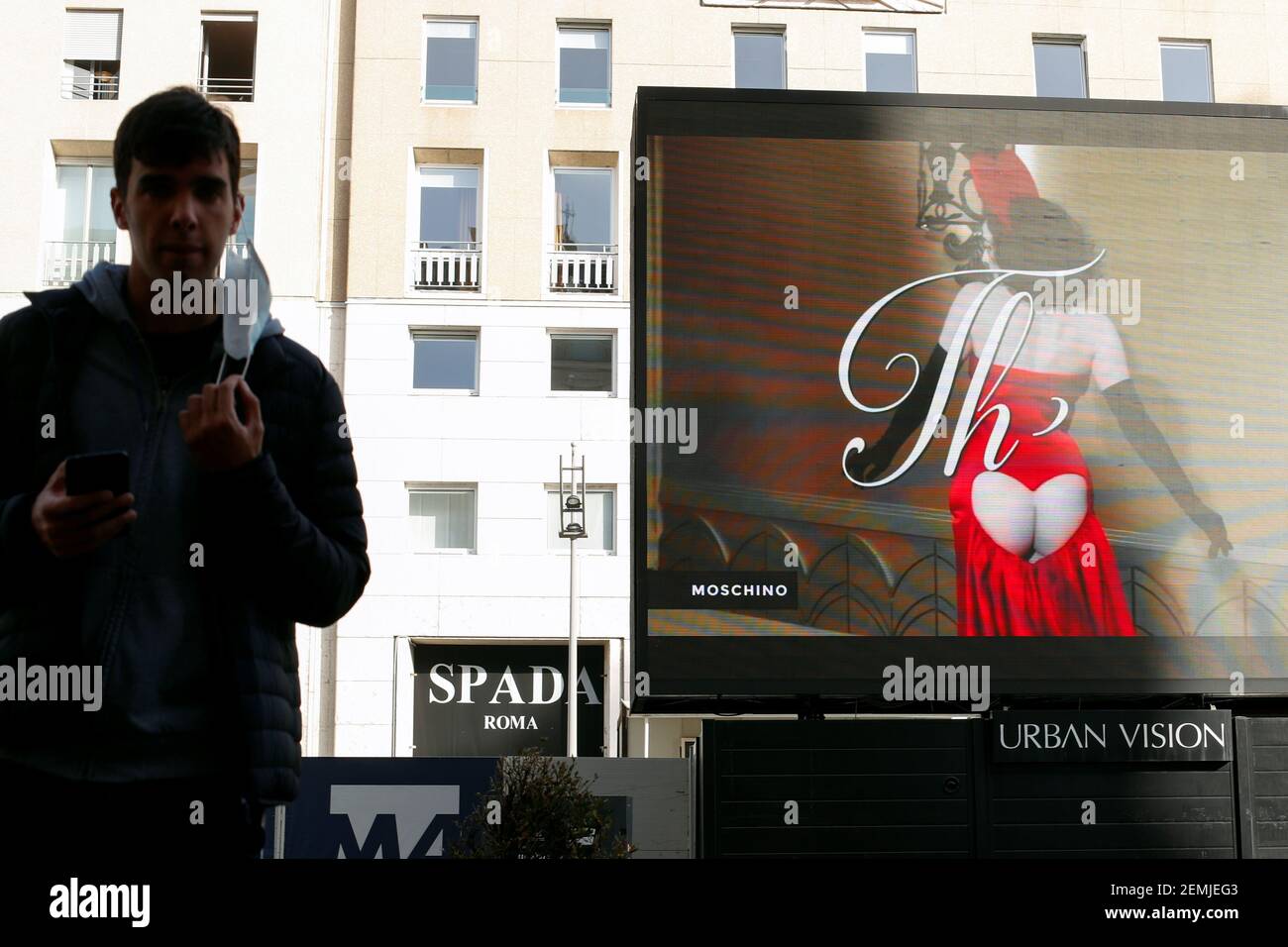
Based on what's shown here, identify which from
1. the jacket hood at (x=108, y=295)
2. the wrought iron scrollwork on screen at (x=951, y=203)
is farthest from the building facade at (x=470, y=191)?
the jacket hood at (x=108, y=295)

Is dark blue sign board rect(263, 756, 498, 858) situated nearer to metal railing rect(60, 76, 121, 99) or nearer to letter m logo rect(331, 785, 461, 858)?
letter m logo rect(331, 785, 461, 858)

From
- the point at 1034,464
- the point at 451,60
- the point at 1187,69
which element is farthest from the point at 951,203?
the point at 1187,69

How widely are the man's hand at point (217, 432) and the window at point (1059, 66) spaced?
21.2 metres

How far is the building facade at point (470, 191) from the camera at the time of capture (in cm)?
1969

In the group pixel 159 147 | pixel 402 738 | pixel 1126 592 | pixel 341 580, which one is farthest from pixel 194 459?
pixel 402 738

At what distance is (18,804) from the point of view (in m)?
1.83

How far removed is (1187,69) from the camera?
2169 cm

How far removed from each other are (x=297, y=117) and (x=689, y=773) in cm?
1380

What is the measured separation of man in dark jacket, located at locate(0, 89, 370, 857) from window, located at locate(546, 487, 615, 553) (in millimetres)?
17992

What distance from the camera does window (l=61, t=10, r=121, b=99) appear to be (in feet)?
67.9
